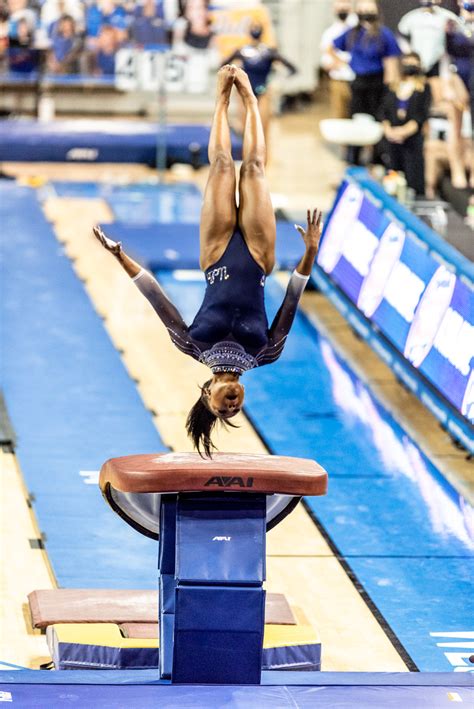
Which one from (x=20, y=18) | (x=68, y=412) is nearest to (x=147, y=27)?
(x=20, y=18)

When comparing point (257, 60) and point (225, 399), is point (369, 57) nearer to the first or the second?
point (257, 60)

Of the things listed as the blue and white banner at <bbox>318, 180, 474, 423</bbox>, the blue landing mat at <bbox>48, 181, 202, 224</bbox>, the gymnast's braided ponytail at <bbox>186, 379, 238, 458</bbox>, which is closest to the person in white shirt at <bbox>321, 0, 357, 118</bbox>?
the blue landing mat at <bbox>48, 181, 202, 224</bbox>

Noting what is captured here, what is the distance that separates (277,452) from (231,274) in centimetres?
246

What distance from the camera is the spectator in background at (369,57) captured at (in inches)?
590

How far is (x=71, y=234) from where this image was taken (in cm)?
1403

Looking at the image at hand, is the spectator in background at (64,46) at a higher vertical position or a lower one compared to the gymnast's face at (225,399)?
lower

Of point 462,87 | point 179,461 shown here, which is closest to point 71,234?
point 462,87

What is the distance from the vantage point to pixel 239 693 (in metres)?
5.25

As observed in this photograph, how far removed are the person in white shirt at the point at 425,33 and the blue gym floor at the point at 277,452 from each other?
109 inches

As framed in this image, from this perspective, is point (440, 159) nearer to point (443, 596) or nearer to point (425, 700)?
point (443, 596)

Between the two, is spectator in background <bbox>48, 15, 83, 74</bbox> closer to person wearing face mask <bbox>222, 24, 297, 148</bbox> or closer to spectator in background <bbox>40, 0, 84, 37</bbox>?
spectator in background <bbox>40, 0, 84, 37</bbox>

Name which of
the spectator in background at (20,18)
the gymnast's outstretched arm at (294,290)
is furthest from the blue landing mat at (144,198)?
the gymnast's outstretched arm at (294,290)

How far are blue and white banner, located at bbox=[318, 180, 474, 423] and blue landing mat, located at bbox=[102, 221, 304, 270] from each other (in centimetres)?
115

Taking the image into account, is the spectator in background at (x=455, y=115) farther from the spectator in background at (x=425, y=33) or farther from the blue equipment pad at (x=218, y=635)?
the blue equipment pad at (x=218, y=635)
